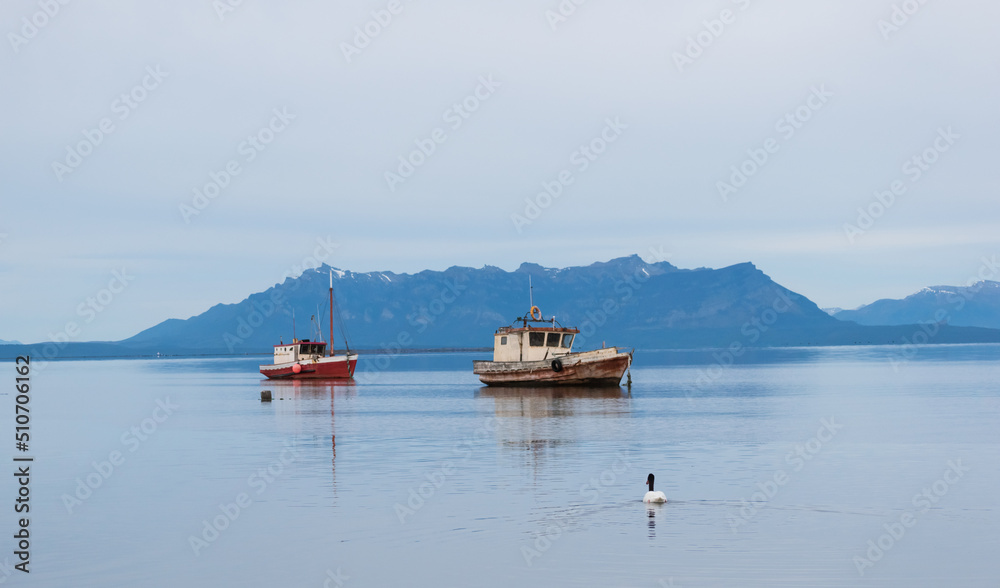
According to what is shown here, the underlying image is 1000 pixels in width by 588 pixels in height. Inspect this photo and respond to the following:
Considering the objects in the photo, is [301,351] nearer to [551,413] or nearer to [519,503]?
[551,413]

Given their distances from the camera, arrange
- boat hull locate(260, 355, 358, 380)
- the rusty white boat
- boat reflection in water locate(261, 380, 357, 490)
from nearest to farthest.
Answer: boat reflection in water locate(261, 380, 357, 490) → the rusty white boat → boat hull locate(260, 355, 358, 380)

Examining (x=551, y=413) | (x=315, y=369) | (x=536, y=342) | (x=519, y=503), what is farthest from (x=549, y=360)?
(x=519, y=503)

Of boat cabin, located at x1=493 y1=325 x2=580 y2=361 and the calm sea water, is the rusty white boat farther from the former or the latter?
the calm sea water

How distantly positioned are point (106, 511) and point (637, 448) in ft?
72.0

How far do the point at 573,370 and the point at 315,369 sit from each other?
47605 mm


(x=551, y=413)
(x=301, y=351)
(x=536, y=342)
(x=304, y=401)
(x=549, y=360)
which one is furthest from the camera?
(x=301, y=351)

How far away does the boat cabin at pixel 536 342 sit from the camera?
298 feet

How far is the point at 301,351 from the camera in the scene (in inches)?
4985

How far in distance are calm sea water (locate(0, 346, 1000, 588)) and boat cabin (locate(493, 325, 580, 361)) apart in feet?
99.2

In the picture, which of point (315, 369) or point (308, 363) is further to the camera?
point (315, 369)

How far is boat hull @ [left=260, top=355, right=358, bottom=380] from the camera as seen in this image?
125 metres

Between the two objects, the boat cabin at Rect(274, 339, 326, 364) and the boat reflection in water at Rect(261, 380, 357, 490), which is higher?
the boat cabin at Rect(274, 339, 326, 364)

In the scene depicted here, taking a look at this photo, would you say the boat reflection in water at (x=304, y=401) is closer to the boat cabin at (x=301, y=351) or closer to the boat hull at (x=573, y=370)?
the boat cabin at (x=301, y=351)

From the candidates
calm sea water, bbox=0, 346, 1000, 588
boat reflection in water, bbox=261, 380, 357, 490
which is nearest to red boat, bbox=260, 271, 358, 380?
boat reflection in water, bbox=261, 380, 357, 490
